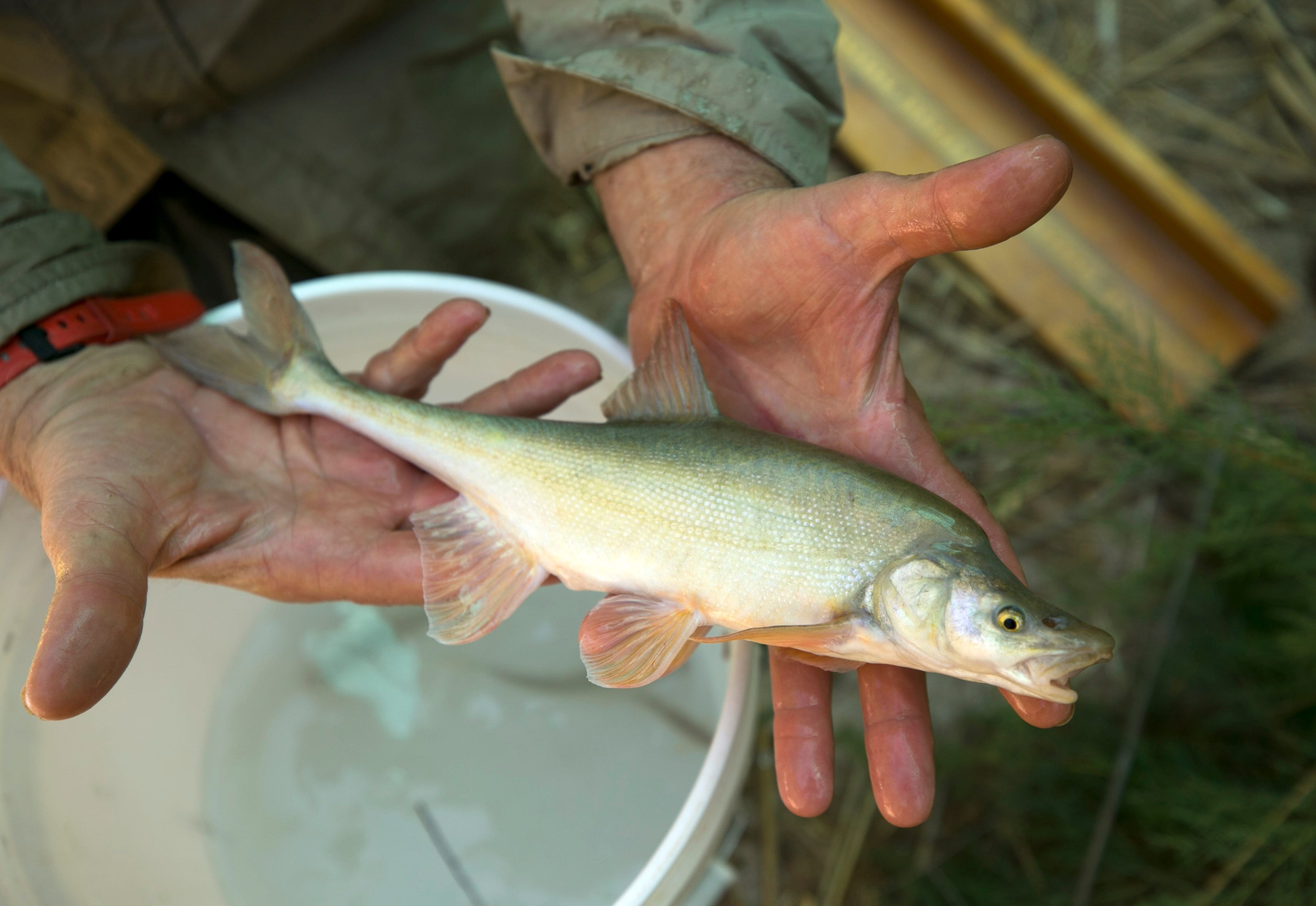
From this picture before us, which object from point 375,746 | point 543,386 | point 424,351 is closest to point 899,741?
point 543,386

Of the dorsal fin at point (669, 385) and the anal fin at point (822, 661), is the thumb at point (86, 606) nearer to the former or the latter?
the dorsal fin at point (669, 385)

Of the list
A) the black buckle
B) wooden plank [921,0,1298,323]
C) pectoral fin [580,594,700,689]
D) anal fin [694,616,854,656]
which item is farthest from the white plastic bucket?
wooden plank [921,0,1298,323]

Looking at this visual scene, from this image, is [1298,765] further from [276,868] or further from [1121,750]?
[276,868]

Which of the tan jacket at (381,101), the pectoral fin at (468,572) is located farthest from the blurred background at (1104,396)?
the pectoral fin at (468,572)

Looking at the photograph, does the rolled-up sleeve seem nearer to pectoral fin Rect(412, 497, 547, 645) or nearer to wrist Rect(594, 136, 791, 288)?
pectoral fin Rect(412, 497, 547, 645)

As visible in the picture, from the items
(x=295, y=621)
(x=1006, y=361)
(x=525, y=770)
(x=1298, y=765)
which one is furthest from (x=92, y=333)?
(x=1298, y=765)

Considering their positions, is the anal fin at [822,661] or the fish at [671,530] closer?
the fish at [671,530]
